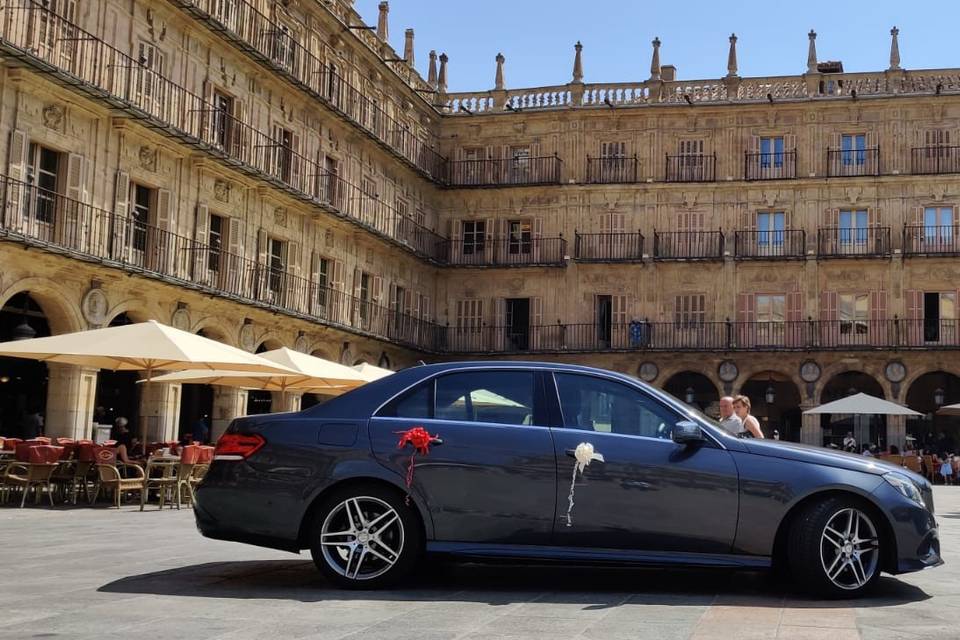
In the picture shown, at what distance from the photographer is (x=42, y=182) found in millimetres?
20453

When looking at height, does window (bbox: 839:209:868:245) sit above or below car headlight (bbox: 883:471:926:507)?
above

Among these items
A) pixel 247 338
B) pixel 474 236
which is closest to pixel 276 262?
pixel 247 338

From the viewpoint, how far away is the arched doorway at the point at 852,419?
3650 centimetres

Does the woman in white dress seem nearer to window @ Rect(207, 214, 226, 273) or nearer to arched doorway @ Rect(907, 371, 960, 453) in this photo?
window @ Rect(207, 214, 226, 273)

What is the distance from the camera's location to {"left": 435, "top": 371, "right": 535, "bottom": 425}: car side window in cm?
669

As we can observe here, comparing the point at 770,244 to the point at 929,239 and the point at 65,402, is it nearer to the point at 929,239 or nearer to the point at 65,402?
the point at 929,239

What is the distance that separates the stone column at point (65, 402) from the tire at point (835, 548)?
17183 millimetres

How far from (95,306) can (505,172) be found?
2071 cm

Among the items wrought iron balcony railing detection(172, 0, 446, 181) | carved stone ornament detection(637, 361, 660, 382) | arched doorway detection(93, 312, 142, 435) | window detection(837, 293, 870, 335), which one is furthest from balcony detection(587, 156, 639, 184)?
arched doorway detection(93, 312, 142, 435)

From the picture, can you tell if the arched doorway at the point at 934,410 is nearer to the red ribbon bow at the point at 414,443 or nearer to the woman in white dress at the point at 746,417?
the woman in white dress at the point at 746,417

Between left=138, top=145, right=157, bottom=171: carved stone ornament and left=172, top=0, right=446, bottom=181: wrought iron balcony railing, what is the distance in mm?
3113

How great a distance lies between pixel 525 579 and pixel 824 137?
33.3 m

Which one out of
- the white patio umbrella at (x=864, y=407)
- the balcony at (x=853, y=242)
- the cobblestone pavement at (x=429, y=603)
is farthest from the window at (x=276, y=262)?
the cobblestone pavement at (x=429, y=603)

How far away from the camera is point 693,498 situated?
6387mm
